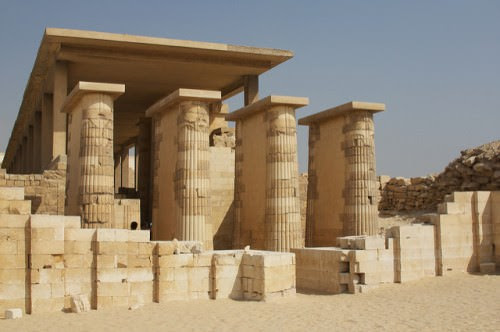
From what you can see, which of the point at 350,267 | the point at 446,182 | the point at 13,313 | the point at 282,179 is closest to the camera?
the point at 13,313

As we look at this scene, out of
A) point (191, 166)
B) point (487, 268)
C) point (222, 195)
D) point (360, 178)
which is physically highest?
point (191, 166)

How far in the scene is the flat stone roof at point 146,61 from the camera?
17764mm

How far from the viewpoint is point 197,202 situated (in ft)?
47.6

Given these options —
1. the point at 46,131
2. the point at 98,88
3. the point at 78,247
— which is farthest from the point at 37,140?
the point at 78,247

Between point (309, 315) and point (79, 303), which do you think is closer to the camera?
point (79, 303)

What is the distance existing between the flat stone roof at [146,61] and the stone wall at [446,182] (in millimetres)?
7347

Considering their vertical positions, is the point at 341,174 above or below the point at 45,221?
above

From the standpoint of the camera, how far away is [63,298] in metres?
9.72

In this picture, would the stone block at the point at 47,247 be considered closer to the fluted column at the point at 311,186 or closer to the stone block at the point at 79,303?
the stone block at the point at 79,303

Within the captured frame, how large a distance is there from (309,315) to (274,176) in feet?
21.8

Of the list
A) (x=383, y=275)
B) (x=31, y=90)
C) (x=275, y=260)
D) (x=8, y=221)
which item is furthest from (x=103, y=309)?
(x=31, y=90)

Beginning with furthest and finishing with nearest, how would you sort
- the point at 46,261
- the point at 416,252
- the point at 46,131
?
the point at 46,131 < the point at 416,252 < the point at 46,261

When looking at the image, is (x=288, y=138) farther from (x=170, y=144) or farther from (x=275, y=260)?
(x=275, y=260)

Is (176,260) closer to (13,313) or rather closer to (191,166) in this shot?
(13,313)
